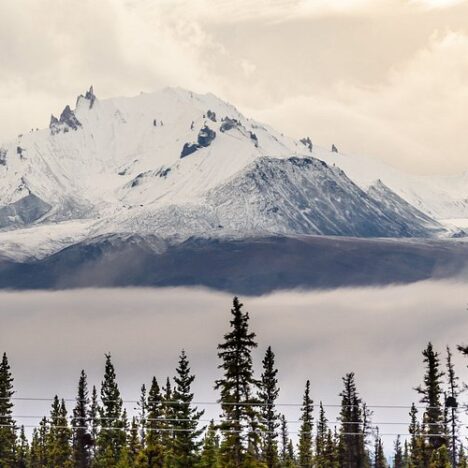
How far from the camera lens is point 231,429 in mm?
100500

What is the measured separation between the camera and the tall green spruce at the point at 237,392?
99.9 m

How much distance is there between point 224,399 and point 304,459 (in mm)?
90167

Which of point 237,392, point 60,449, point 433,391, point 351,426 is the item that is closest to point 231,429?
point 237,392

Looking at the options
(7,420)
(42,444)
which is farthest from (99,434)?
(42,444)

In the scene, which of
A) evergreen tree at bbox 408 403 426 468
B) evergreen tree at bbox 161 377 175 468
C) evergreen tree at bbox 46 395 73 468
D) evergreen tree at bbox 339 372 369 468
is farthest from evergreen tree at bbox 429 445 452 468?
evergreen tree at bbox 46 395 73 468

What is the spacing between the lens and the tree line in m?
101

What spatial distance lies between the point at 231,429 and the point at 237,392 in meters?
2.72

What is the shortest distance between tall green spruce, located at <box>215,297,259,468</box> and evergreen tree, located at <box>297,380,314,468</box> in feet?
205

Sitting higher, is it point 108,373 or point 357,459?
point 108,373

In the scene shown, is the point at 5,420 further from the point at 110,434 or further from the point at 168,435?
the point at 168,435

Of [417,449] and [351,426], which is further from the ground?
[351,426]

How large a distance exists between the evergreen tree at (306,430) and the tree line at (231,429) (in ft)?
0.62

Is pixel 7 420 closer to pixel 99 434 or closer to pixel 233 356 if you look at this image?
pixel 99 434

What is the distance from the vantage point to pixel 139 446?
14438 centimetres
